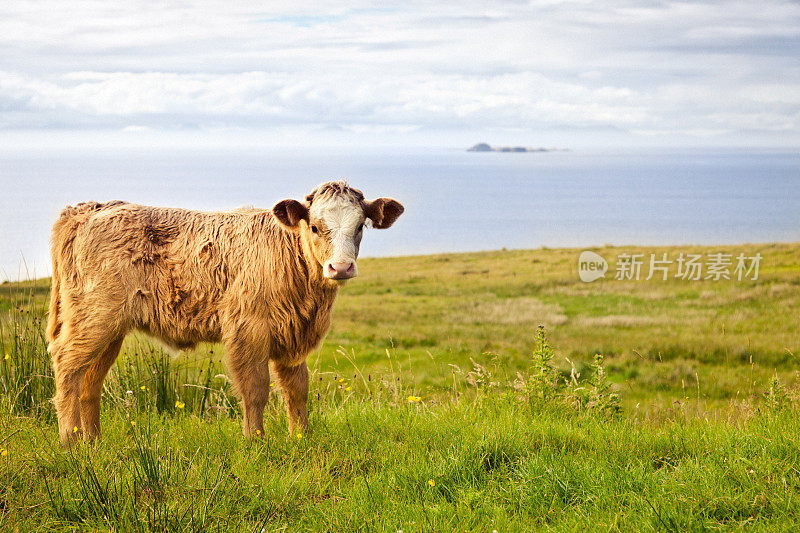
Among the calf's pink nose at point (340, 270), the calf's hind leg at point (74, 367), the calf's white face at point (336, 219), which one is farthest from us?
the calf's hind leg at point (74, 367)

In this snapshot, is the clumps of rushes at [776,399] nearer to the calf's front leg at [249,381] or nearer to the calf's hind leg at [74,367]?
the calf's front leg at [249,381]

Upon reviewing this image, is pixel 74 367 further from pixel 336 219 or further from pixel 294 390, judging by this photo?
pixel 336 219

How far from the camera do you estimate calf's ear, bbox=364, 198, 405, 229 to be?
5164 mm

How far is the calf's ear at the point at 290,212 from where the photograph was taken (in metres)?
5.00

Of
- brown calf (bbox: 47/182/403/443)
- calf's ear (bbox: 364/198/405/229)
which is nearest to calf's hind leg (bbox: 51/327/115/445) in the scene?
brown calf (bbox: 47/182/403/443)

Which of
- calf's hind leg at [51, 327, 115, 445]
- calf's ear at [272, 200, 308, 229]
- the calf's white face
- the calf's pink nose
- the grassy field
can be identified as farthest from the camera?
calf's hind leg at [51, 327, 115, 445]

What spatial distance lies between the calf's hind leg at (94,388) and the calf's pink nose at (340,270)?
235cm

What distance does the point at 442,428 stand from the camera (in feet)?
17.1

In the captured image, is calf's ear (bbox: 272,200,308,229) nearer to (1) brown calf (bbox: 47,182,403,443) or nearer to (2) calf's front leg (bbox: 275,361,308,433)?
(1) brown calf (bbox: 47,182,403,443)

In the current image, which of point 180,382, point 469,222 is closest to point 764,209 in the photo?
point 469,222

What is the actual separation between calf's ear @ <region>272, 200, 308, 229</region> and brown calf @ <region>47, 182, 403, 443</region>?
0.01 m

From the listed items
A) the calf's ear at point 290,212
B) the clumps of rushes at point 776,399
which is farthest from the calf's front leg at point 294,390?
the clumps of rushes at point 776,399

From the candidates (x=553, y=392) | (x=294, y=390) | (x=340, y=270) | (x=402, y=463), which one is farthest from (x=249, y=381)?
(x=553, y=392)

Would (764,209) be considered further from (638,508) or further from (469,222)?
(638,508)
